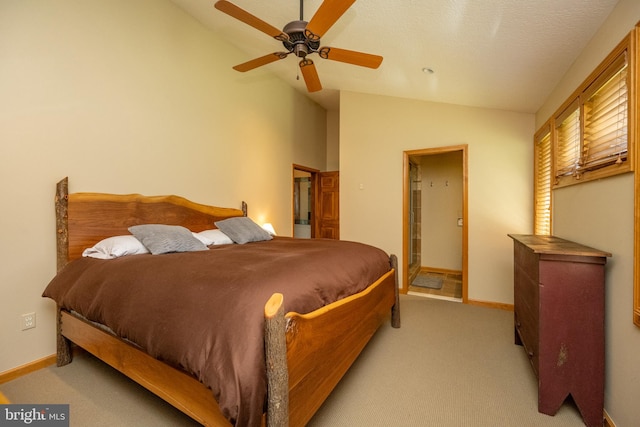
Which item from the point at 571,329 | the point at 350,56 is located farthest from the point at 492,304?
the point at 350,56

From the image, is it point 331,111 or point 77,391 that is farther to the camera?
point 331,111

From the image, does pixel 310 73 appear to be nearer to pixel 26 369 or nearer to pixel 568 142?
pixel 568 142

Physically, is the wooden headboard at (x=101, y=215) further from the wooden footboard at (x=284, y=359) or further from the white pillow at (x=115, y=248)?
the wooden footboard at (x=284, y=359)

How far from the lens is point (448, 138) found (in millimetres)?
3779

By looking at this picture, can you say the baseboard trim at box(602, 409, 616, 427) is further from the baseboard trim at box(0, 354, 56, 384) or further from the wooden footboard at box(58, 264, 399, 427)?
the baseboard trim at box(0, 354, 56, 384)

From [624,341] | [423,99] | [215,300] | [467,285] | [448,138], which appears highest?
[423,99]

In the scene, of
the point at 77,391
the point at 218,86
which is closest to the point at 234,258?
the point at 77,391

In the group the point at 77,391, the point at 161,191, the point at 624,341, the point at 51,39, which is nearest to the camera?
the point at 624,341

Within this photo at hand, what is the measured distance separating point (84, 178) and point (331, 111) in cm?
478

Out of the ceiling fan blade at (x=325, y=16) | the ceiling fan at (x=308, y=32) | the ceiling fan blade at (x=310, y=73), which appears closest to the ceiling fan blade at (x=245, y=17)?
the ceiling fan at (x=308, y=32)

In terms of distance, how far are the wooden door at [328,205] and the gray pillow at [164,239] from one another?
3.41m

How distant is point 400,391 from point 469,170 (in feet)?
9.35

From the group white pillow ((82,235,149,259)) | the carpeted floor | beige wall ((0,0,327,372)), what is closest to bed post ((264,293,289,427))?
the carpeted floor

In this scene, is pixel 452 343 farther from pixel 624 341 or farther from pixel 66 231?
pixel 66 231
